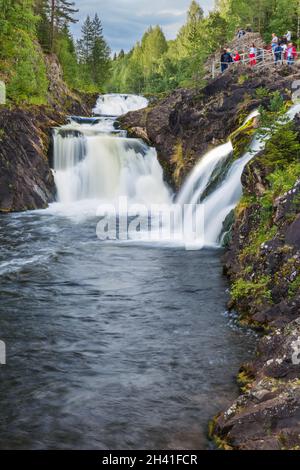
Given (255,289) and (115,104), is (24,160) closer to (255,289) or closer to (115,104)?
(255,289)

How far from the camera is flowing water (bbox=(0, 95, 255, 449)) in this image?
685cm

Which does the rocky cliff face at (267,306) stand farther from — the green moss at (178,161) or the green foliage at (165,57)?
the green foliage at (165,57)

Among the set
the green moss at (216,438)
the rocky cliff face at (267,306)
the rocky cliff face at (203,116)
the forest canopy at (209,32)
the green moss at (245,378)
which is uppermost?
the forest canopy at (209,32)

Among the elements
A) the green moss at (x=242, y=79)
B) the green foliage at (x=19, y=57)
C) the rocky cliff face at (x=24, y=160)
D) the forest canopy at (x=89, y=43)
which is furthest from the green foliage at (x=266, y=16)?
the rocky cliff face at (x=24, y=160)

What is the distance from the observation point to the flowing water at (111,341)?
685cm

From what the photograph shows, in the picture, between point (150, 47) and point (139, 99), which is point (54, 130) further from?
point (150, 47)

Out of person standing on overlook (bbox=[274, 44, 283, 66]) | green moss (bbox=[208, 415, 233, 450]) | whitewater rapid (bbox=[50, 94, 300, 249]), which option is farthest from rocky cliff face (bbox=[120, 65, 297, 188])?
green moss (bbox=[208, 415, 233, 450])

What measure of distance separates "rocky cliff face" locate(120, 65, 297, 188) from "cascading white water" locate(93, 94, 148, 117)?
74.8 ft

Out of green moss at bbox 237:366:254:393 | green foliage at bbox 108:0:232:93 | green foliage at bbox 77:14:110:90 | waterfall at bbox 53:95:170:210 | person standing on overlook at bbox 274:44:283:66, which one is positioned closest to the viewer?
green moss at bbox 237:366:254:393

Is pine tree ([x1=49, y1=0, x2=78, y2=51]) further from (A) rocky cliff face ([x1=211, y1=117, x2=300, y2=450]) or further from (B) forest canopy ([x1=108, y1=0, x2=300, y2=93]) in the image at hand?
→ (A) rocky cliff face ([x1=211, y1=117, x2=300, y2=450])

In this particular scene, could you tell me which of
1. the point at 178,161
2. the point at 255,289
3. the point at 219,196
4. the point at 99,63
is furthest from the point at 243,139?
the point at 99,63

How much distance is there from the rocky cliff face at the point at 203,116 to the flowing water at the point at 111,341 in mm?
5601

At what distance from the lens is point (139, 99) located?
193 ft

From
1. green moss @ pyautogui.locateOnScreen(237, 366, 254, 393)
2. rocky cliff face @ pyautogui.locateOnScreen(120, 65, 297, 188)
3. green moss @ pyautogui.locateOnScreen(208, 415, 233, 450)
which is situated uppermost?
rocky cliff face @ pyautogui.locateOnScreen(120, 65, 297, 188)
